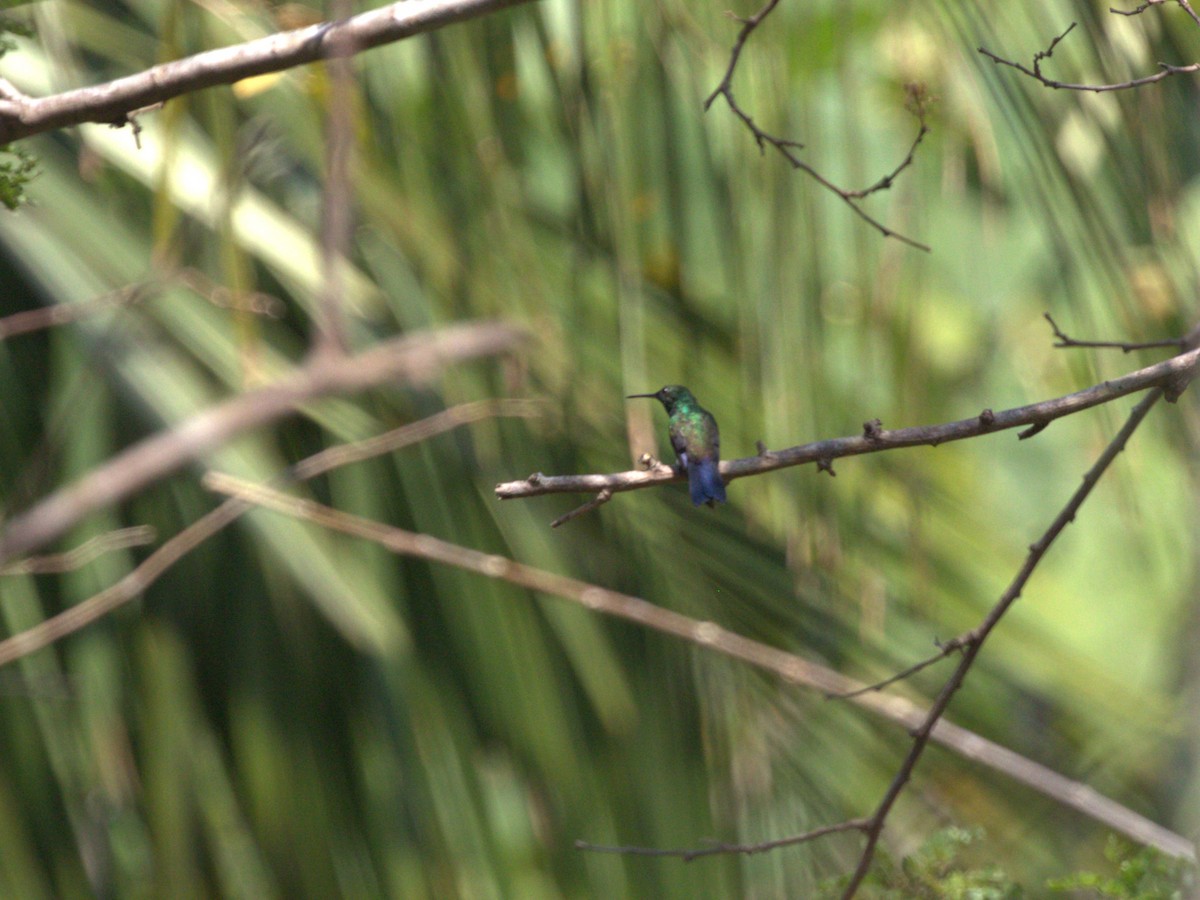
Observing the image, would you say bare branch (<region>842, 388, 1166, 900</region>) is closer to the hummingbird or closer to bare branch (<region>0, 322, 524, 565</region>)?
the hummingbird

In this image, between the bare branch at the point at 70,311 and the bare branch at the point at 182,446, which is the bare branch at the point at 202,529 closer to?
the bare branch at the point at 70,311

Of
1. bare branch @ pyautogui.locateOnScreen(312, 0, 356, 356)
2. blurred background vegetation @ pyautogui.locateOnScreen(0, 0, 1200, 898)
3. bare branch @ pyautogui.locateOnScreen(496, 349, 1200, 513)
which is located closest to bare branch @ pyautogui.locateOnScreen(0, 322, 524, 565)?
bare branch @ pyautogui.locateOnScreen(312, 0, 356, 356)

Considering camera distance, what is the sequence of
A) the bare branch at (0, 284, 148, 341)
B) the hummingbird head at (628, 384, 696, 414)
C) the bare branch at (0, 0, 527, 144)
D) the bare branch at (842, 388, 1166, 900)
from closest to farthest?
the bare branch at (0, 0, 527, 144)
the bare branch at (842, 388, 1166, 900)
the bare branch at (0, 284, 148, 341)
the hummingbird head at (628, 384, 696, 414)

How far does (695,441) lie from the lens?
9.39 ft

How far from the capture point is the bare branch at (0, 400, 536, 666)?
263 cm

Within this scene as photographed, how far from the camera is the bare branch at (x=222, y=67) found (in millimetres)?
1834

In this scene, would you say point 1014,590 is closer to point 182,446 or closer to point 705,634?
point 705,634

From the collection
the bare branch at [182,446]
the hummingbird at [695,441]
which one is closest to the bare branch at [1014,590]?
the hummingbird at [695,441]

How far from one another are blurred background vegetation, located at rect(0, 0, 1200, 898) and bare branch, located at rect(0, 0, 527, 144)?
0.69 metres

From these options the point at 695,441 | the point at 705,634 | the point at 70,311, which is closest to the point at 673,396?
the point at 695,441

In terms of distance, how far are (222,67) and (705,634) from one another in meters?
1.53

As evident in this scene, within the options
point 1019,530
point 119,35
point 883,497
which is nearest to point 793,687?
point 883,497

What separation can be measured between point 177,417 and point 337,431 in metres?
0.37

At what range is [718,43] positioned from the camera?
108 inches
